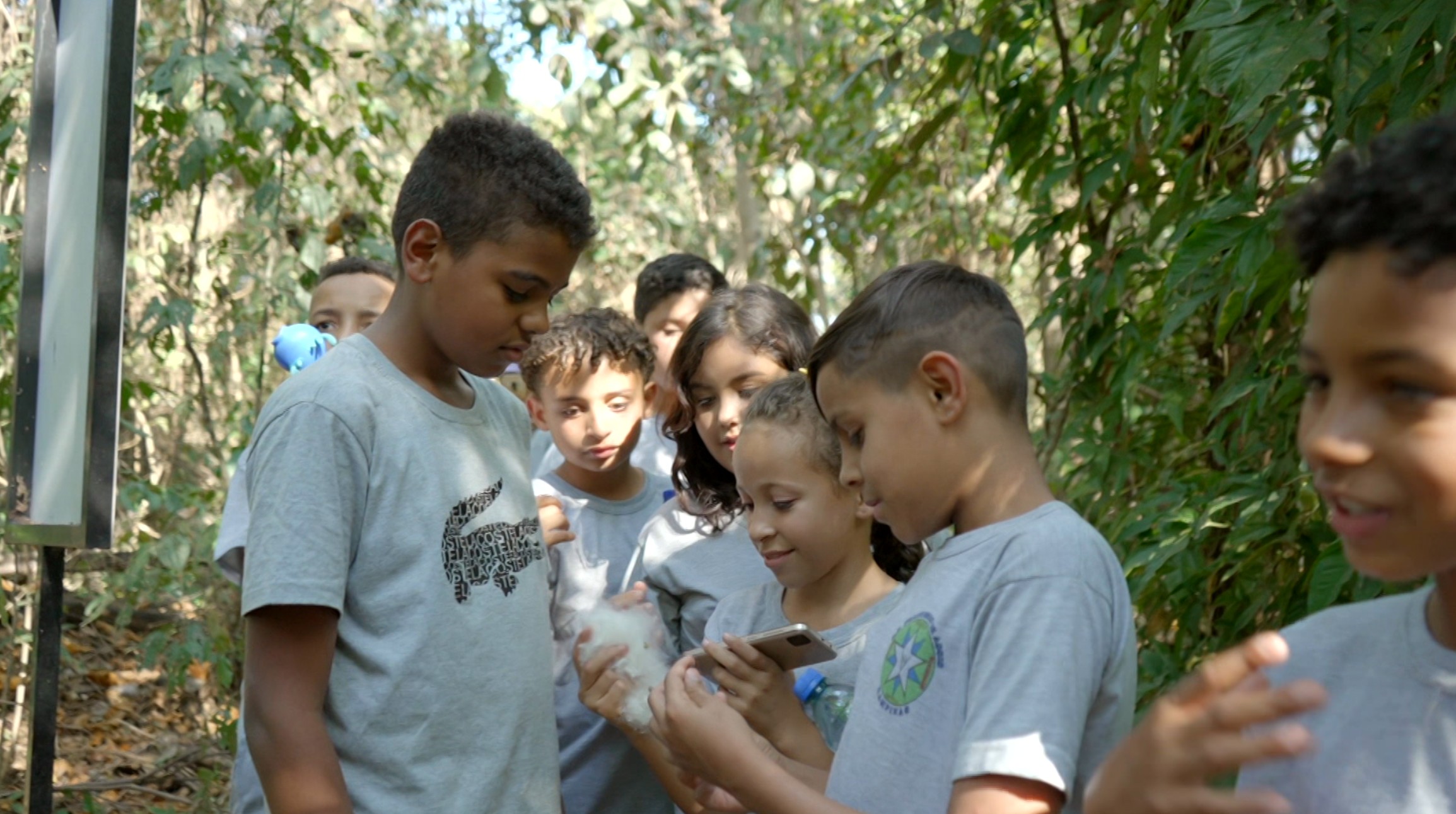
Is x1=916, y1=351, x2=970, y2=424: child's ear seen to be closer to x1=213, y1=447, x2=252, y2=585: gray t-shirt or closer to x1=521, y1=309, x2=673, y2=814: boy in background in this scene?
x1=213, y1=447, x2=252, y2=585: gray t-shirt

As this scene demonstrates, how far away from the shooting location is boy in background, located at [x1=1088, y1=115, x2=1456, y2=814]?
1032mm

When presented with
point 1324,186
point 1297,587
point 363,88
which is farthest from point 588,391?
point 363,88

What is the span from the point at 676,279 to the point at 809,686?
2.24 m

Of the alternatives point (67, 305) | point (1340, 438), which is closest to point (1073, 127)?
point (67, 305)

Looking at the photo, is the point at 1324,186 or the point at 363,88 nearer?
the point at 1324,186

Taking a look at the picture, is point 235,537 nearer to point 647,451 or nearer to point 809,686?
point 809,686

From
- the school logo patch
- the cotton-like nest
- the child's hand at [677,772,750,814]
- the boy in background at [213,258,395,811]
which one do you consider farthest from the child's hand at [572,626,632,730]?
the boy in background at [213,258,395,811]

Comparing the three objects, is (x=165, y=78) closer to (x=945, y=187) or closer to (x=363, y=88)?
(x=363, y=88)

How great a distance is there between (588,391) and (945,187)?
10.3ft

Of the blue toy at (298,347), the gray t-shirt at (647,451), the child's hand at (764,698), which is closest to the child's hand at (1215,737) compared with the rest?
the child's hand at (764,698)

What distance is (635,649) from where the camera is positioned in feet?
8.23

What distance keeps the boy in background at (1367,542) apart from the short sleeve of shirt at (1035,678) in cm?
28

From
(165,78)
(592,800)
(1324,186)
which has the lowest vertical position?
A: (592,800)

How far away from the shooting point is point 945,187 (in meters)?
5.94
